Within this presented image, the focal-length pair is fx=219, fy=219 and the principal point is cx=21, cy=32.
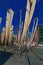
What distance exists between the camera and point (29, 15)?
1084 centimetres

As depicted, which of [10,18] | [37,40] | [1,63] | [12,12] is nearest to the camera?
[1,63]

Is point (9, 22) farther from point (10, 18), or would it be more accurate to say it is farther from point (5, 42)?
point (5, 42)

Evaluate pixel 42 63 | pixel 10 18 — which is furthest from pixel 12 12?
pixel 42 63

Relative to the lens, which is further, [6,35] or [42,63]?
[6,35]

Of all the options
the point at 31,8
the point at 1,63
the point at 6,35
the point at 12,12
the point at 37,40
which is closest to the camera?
the point at 1,63

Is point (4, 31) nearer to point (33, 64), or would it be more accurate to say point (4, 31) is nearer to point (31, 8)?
point (31, 8)

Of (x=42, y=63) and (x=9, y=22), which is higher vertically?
(x=9, y=22)

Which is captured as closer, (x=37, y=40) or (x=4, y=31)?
(x=4, y=31)

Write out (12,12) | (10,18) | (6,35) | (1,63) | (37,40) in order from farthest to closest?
(37,40) < (6,35) < (10,18) < (12,12) < (1,63)

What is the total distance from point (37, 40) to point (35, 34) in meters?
0.61

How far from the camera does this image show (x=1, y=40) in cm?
2042

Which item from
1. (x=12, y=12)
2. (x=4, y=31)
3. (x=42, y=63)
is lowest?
(x=42, y=63)

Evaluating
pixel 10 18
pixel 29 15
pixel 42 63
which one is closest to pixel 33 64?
pixel 42 63

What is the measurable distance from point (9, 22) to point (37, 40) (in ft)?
11.8
